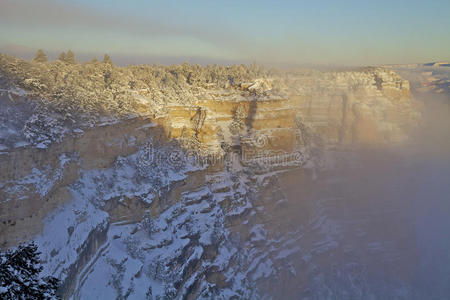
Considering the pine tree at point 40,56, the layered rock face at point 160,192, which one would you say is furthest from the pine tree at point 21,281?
the pine tree at point 40,56

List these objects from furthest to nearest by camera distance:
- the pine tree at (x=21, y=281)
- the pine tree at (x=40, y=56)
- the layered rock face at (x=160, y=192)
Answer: the pine tree at (x=40, y=56)
the layered rock face at (x=160, y=192)
the pine tree at (x=21, y=281)

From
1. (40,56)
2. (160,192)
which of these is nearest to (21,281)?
(160,192)

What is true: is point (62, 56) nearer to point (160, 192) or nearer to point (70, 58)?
point (70, 58)

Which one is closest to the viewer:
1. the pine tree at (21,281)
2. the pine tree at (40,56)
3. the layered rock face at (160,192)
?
the pine tree at (21,281)

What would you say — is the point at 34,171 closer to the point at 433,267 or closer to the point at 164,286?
the point at 164,286

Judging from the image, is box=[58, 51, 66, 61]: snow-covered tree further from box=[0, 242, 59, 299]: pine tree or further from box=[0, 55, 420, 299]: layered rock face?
box=[0, 242, 59, 299]: pine tree

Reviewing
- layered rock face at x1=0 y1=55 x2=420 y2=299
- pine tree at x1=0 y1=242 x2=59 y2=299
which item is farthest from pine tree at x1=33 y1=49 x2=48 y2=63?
pine tree at x1=0 y1=242 x2=59 y2=299

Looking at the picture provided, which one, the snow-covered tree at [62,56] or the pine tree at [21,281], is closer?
the pine tree at [21,281]

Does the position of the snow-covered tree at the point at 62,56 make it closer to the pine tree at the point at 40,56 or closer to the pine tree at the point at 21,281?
the pine tree at the point at 40,56
